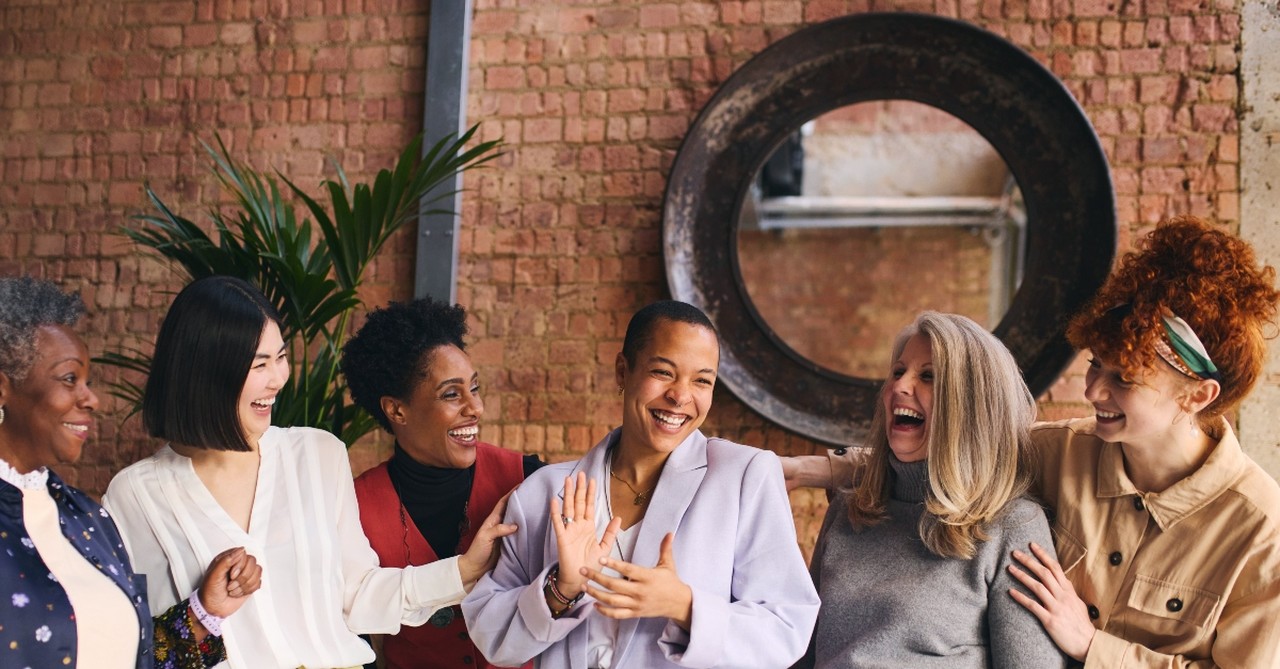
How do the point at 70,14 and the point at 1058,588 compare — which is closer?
the point at 1058,588

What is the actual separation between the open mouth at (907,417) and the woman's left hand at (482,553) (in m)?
0.86

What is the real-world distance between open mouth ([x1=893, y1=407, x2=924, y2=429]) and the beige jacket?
339 millimetres

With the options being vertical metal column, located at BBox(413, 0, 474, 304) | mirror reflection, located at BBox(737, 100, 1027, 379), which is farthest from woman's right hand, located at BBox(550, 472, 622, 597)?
mirror reflection, located at BBox(737, 100, 1027, 379)

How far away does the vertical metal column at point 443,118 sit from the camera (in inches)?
157

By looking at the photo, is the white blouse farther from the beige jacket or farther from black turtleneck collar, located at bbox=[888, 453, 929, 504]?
the beige jacket

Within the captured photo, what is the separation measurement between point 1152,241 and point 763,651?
3.90ft

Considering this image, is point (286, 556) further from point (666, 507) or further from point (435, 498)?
point (666, 507)

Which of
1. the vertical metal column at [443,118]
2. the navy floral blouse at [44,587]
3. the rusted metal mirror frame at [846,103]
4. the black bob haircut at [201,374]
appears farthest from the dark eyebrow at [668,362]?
the vertical metal column at [443,118]

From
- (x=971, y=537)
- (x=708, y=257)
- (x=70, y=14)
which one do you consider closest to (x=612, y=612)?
(x=971, y=537)

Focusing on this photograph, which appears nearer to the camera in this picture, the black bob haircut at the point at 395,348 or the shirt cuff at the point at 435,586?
the shirt cuff at the point at 435,586

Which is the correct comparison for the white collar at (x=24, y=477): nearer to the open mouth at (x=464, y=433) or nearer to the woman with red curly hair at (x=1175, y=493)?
the open mouth at (x=464, y=433)

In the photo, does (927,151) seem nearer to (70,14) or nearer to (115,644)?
(70,14)

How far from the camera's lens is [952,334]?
2.29 metres

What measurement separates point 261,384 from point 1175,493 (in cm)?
189
